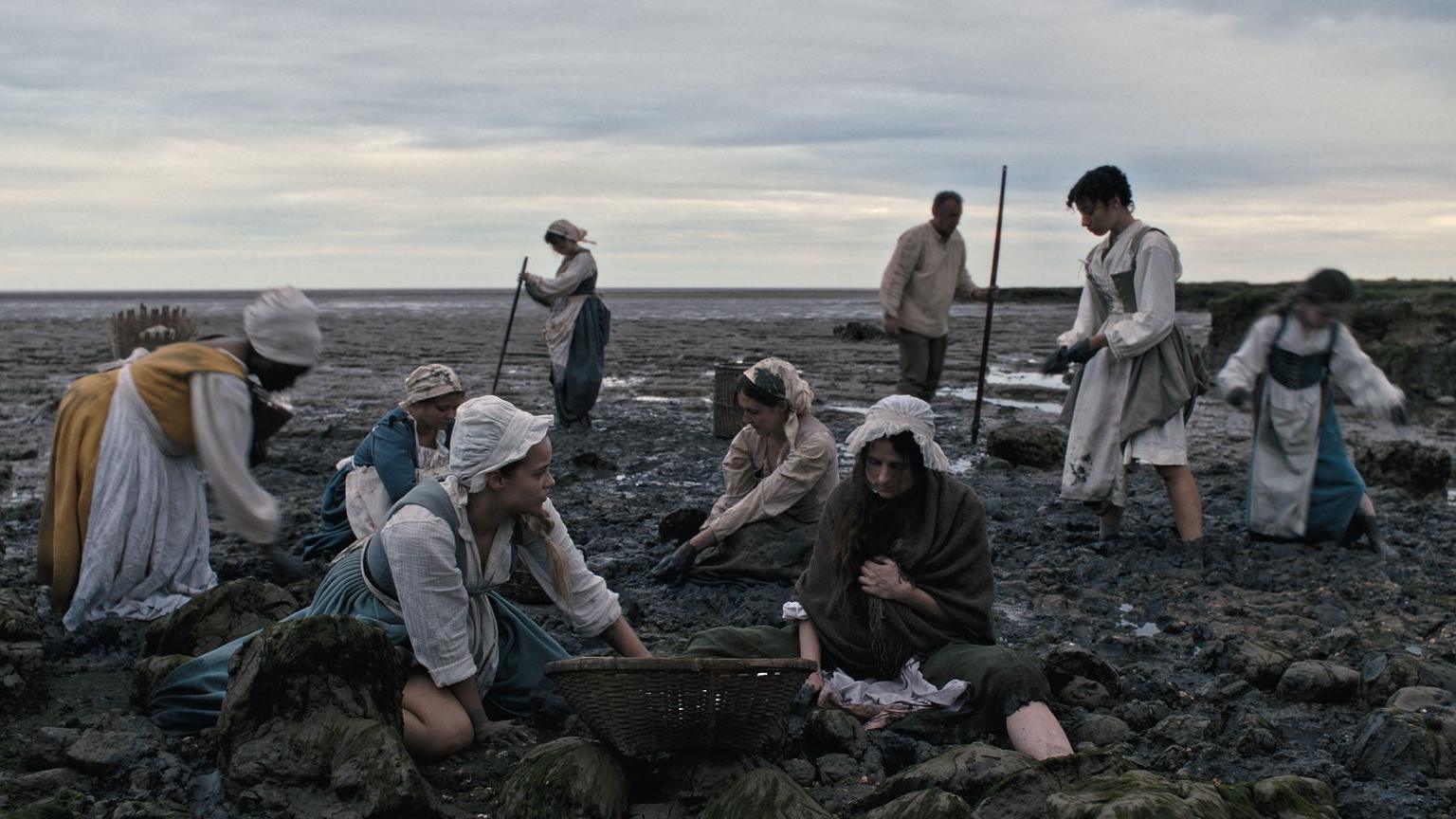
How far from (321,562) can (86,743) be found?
2.62 metres

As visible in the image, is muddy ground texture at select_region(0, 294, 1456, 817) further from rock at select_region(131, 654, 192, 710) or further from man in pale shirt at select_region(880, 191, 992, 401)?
man in pale shirt at select_region(880, 191, 992, 401)

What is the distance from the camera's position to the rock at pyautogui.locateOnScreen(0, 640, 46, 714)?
4332 millimetres

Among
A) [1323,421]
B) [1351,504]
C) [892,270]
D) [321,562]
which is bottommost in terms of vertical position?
[321,562]

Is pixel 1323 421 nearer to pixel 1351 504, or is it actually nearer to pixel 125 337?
pixel 1351 504

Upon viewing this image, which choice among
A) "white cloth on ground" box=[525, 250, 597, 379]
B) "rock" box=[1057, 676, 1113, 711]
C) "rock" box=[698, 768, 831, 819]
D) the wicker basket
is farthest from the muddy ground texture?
"white cloth on ground" box=[525, 250, 597, 379]

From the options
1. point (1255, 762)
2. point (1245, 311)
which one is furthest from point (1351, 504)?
point (1245, 311)

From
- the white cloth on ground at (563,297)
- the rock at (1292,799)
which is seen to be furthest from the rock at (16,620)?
the white cloth on ground at (563,297)

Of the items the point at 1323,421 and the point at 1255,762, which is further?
the point at 1323,421

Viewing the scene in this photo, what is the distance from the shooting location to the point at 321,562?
6484 mm

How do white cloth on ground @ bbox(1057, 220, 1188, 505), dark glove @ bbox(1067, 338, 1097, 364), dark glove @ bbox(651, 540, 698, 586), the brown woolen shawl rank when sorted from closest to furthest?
the brown woolen shawl < dark glove @ bbox(651, 540, 698, 586) < white cloth on ground @ bbox(1057, 220, 1188, 505) < dark glove @ bbox(1067, 338, 1097, 364)

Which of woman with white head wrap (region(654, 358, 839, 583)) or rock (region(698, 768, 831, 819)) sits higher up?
woman with white head wrap (region(654, 358, 839, 583))

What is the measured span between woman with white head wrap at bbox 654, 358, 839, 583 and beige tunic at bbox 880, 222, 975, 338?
13.5ft

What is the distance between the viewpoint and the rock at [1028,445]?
9578 mm

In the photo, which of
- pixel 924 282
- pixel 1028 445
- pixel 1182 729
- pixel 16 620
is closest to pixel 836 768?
pixel 1182 729
